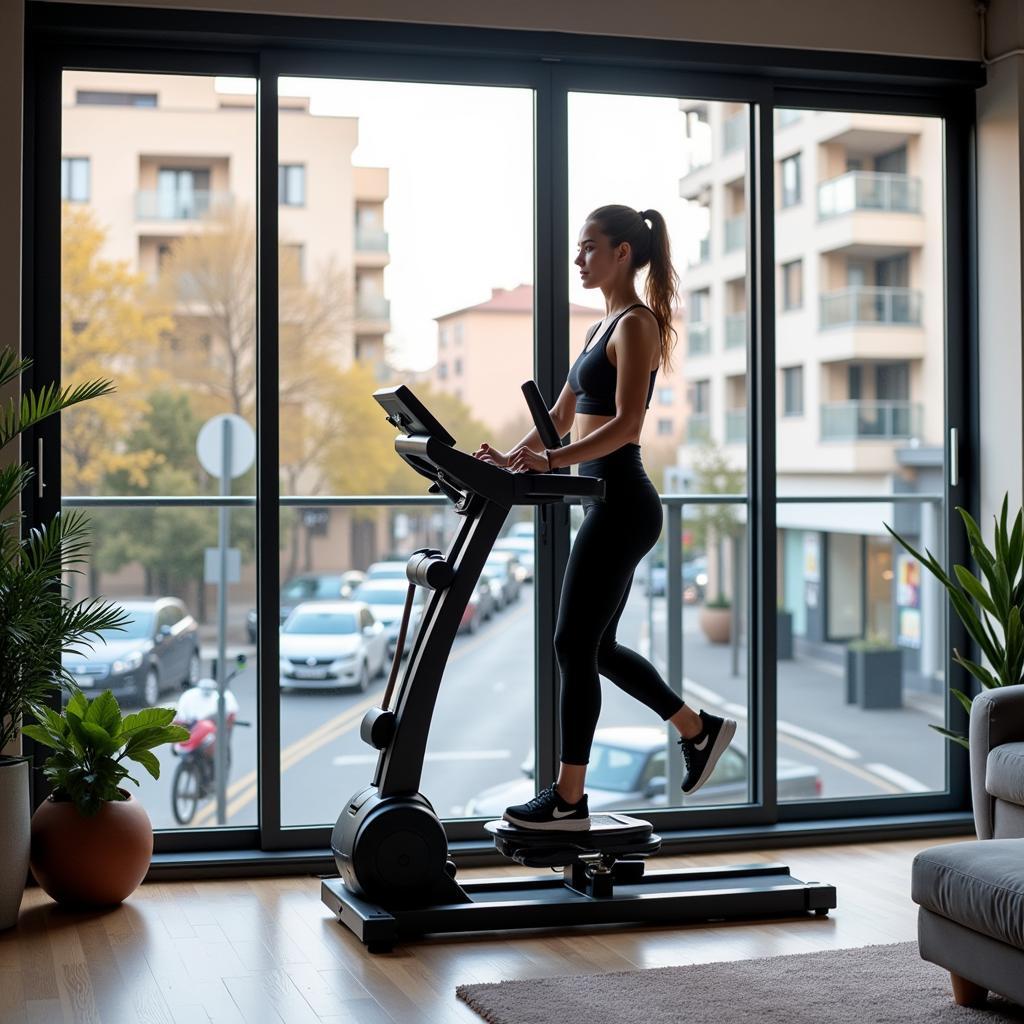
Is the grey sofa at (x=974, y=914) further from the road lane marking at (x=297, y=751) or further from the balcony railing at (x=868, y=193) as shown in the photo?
the balcony railing at (x=868, y=193)

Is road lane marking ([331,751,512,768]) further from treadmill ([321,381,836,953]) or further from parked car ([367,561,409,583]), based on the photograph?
treadmill ([321,381,836,953])

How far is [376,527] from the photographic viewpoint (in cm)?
438

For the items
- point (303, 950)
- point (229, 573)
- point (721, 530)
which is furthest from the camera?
point (721, 530)

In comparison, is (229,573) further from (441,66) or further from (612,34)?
(612,34)

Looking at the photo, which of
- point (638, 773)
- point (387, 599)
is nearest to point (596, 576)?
point (387, 599)

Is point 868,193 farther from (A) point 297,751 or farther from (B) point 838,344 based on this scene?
(A) point 297,751

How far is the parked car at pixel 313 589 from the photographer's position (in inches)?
170

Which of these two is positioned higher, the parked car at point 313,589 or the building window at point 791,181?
the building window at point 791,181

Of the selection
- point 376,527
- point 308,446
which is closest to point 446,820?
point 376,527

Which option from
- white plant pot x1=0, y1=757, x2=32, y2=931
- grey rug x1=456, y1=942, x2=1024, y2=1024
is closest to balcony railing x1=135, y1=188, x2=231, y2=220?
white plant pot x1=0, y1=757, x2=32, y2=931

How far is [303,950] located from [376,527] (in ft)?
4.65

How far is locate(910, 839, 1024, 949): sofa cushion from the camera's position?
8.84 ft

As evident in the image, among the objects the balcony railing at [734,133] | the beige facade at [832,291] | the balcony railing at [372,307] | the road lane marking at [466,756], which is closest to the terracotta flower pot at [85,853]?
the road lane marking at [466,756]

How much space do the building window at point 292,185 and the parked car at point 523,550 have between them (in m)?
1.25
